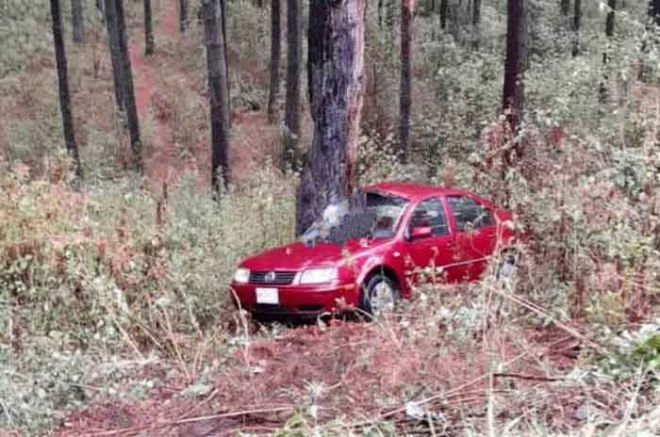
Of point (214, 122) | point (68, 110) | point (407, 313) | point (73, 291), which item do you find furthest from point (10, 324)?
point (68, 110)

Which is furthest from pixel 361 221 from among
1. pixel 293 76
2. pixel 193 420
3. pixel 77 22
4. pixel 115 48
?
pixel 77 22

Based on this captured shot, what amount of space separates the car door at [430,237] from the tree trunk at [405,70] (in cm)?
1151

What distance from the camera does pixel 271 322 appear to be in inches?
343

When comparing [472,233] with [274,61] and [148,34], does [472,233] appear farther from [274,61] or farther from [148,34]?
[148,34]

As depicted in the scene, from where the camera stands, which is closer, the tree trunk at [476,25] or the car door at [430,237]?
the car door at [430,237]

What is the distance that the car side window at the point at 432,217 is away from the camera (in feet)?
30.6

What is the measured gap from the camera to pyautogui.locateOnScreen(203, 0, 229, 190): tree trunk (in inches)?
632

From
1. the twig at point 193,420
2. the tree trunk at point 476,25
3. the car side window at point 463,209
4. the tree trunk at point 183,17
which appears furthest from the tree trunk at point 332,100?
the tree trunk at point 183,17

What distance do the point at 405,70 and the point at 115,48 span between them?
9.52 meters

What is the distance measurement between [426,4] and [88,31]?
16372 millimetres

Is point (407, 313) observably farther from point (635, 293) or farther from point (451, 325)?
point (635, 293)

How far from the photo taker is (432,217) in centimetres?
946

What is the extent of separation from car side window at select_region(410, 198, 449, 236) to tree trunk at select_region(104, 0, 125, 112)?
57.0ft

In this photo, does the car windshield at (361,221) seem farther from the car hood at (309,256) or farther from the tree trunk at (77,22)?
the tree trunk at (77,22)
